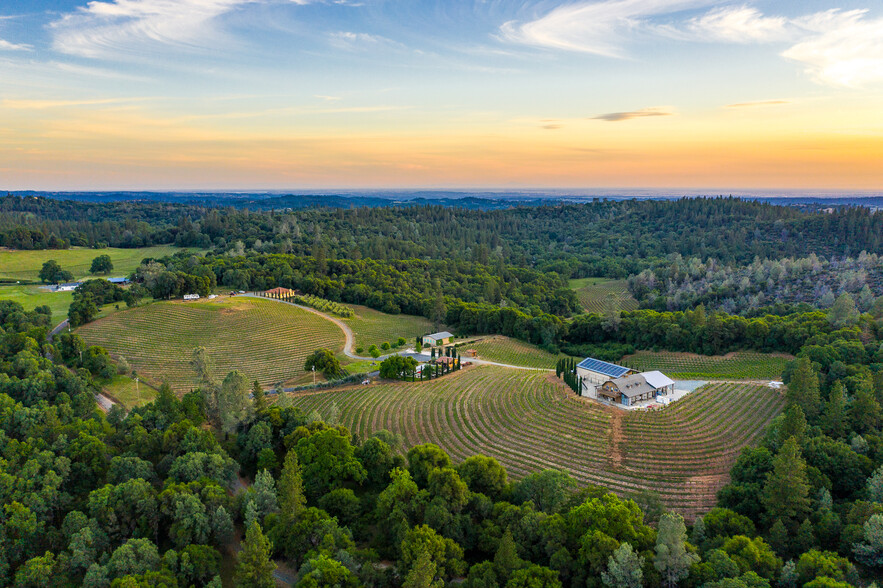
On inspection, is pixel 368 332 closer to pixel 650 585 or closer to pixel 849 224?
pixel 650 585

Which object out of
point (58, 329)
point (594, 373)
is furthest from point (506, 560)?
point (58, 329)

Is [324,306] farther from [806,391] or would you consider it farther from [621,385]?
[806,391]

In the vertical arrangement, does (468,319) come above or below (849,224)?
below

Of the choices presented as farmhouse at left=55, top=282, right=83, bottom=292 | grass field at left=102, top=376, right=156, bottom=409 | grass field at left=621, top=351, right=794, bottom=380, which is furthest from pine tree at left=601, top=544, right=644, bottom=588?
farmhouse at left=55, top=282, right=83, bottom=292

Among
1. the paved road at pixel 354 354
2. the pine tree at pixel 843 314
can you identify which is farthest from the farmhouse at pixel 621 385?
the pine tree at pixel 843 314

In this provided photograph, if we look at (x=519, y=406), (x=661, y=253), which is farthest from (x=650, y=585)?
(x=661, y=253)

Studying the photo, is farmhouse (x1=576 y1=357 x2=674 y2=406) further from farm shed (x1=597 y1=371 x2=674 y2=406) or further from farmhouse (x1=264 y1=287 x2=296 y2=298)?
farmhouse (x1=264 y1=287 x2=296 y2=298)
